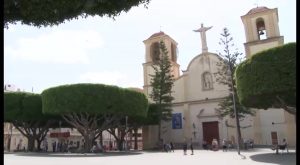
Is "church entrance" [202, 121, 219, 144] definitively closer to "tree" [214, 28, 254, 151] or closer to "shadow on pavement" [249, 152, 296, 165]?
"tree" [214, 28, 254, 151]

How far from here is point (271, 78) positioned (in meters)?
21.9

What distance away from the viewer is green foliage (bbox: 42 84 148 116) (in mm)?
32375

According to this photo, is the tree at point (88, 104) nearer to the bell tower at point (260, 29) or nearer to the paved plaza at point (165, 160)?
the paved plaza at point (165, 160)

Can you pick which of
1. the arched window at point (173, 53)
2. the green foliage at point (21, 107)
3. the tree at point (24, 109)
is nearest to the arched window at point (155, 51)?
the arched window at point (173, 53)

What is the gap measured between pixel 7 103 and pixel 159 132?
1769 centimetres

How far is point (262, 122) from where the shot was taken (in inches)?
1610

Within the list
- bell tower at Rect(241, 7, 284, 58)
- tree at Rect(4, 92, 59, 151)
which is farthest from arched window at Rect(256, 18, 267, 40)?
tree at Rect(4, 92, 59, 151)

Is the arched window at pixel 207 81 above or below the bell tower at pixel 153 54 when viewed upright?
below

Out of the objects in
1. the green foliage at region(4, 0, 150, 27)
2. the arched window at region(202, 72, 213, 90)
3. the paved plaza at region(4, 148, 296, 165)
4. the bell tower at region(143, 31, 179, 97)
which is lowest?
the paved plaza at region(4, 148, 296, 165)

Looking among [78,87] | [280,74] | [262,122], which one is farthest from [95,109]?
[262,122]

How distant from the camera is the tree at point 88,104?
107 feet

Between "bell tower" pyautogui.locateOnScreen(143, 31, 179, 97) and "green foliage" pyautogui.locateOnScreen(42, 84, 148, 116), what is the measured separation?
1496 cm

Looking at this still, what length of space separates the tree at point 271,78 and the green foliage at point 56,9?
1573 centimetres

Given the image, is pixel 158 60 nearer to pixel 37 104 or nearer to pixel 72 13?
pixel 37 104
